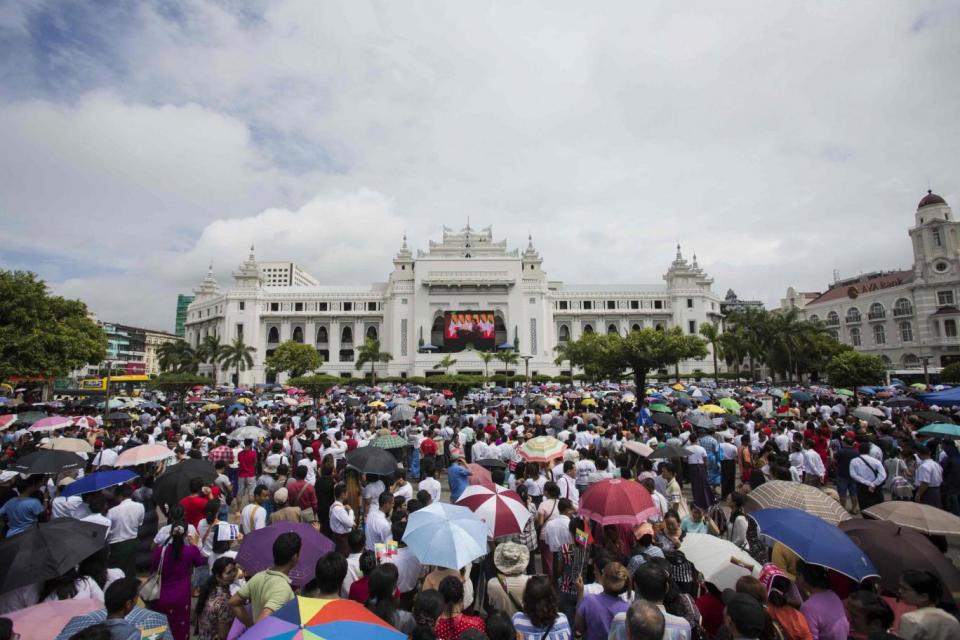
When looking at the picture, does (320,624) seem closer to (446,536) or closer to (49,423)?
(446,536)

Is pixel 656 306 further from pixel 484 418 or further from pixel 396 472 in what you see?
pixel 396 472

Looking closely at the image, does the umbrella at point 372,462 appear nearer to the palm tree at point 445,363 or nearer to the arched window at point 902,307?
the palm tree at point 445,363

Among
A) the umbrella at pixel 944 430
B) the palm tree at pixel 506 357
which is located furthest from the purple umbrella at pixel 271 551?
the palm tree at pixel 506 357

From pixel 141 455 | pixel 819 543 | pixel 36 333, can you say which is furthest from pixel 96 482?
pixel 36 333

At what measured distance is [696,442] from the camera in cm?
1110

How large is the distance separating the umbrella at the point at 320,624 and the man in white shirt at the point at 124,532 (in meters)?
4.31

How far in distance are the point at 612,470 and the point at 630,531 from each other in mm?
2887

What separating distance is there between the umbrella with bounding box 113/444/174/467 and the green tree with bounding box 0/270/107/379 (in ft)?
71.5

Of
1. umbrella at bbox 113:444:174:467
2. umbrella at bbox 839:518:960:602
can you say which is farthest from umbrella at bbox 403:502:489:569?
umbrella at bbox 113:444:174:467

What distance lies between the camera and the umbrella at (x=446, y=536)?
418cm

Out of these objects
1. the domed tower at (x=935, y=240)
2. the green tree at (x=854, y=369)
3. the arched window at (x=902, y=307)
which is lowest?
the green tree at (x=854, y=369)

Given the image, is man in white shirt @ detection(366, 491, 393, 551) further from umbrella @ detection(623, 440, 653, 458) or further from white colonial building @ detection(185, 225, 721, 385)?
white colonial building @ detection(185, 225, 721, 385)

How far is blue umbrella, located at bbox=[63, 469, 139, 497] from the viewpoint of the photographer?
6.30 metres

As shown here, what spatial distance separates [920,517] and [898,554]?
3.20ft
